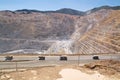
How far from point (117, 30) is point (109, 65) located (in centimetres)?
7820

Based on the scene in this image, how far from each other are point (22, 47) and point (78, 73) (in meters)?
134

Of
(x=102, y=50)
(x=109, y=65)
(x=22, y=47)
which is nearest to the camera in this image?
(x=109, y=65)

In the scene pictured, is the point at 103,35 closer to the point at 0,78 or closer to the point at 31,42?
the point at 31,42

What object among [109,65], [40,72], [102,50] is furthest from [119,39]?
[40,72]

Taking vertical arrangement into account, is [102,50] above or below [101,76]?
below

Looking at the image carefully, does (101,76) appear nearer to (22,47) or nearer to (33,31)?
(22,47)

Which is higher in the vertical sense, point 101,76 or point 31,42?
point 101,76

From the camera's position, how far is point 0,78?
84.6 ft

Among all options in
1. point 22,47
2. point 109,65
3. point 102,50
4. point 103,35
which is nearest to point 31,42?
point 22,47

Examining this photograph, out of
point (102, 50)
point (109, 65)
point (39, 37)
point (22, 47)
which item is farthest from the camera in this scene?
point (39, 37)

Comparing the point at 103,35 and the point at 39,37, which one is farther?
the point at 39,37

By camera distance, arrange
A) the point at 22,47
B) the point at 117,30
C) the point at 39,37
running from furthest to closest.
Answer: the point at 39,37, the point at 22,47, the point at 117,30

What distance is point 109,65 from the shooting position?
32406 mm

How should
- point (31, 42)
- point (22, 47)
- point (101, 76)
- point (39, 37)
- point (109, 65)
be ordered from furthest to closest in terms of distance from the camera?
point (39, 37) < point (31, 42) < point (22, 47) < point (109, 65) < point (101, 76)
